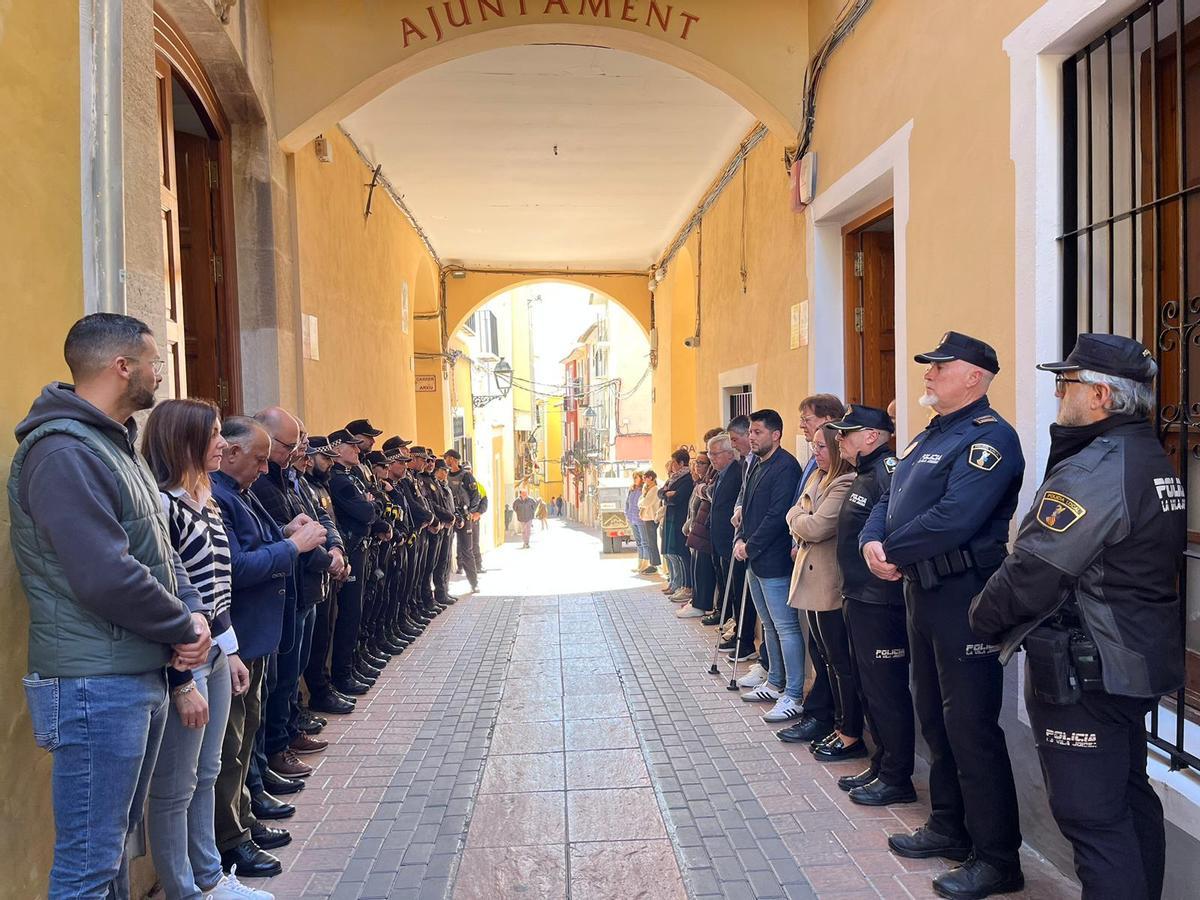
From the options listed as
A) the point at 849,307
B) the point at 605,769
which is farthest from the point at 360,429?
the point at 849,307

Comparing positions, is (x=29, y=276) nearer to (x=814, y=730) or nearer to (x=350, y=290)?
(x=814, y=730)

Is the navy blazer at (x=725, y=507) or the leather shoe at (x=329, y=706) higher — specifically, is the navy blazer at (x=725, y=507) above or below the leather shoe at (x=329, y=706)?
above

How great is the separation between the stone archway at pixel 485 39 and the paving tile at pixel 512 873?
505cm

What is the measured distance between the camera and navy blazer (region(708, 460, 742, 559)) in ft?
23.5

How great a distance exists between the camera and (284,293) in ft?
20.2

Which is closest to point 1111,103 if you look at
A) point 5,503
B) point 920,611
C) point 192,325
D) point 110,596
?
point 920,611

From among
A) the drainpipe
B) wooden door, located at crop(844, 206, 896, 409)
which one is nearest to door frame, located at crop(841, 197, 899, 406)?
wooden door, located at crop(844, 206, 896, 409)

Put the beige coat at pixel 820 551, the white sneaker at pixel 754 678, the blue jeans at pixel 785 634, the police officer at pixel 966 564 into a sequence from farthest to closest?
the white sneaker at pixel 754 678 < the blue jeans at pixel 785 634 < the beige coat at pixel 820 551 < the police officer at pixel 966 564

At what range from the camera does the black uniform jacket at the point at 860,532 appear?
3.88 m

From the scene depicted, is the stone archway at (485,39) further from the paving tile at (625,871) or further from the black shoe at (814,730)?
the paving tile at (625,871)

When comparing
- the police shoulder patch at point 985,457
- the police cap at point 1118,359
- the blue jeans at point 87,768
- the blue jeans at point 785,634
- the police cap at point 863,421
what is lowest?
the blue jeans at point 785,634

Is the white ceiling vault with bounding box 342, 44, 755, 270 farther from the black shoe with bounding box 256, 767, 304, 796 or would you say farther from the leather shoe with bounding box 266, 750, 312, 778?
the black shoe with bounding box 256, 767, 304, 796

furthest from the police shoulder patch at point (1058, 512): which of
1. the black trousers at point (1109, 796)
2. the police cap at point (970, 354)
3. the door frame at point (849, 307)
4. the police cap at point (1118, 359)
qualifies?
the door frame at point (849, 307)

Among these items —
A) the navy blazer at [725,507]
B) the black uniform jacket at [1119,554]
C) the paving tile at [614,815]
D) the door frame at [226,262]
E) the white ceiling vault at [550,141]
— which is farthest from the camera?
the white ceiling vault at [550,141]
